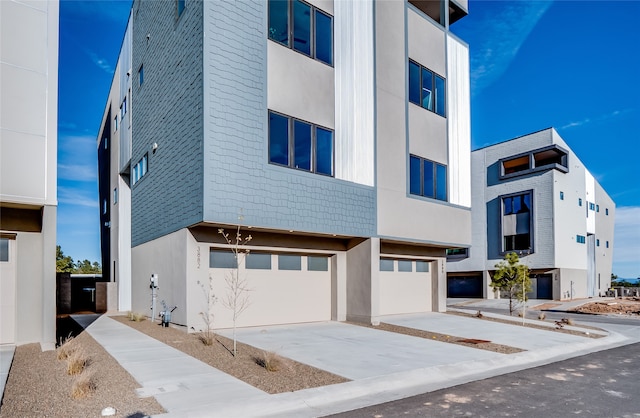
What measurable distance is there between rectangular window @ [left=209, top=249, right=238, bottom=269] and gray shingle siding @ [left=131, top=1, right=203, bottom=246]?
138 cm

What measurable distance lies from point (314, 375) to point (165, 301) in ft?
29.7

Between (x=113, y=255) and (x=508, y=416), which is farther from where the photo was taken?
(x=113, y=255)

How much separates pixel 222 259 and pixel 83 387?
7.68 metres

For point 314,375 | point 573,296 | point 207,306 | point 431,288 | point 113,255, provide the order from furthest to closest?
point 573,296 → point 113,255 → point 431,288 → point 207,306 → point 314,375

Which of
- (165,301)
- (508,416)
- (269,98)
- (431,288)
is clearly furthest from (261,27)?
(431,288)

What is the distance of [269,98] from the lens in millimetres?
14227

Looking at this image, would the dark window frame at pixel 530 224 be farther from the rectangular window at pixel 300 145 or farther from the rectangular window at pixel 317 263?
the rectangular window at pixel 300 145

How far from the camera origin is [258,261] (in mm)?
15320

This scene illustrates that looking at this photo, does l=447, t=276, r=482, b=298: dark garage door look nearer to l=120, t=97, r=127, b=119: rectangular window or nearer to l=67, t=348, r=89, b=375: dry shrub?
l=120, t=97, r=127, b=119: rectangular window

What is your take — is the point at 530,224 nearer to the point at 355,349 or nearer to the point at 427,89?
the point at 427,89

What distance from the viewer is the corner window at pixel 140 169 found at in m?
19.7

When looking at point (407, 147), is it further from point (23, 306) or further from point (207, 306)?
point (23, 306)

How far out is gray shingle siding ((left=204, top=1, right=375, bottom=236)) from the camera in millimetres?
12719

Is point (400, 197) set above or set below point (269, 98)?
below
